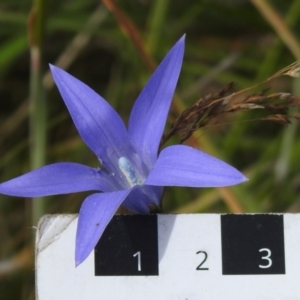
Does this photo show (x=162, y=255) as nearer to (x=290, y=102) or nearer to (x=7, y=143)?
(x=290, y=102)

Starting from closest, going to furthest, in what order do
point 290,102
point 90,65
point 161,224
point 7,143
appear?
1. point 290,102
2. point 161,224
3. point 7,143
4. point 90,65

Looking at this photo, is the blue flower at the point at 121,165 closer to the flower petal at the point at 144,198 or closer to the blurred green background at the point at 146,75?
the flower petal at the point at 144,198

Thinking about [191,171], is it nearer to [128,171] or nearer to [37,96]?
[128,171]

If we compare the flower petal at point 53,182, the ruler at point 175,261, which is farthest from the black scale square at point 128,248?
the flower petal at point 53,182

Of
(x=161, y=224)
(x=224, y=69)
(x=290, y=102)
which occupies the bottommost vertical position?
(x=161, y=224)

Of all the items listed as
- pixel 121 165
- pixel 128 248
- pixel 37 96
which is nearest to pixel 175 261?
pixel 128 248

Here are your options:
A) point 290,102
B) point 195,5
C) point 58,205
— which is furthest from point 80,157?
point 290,102

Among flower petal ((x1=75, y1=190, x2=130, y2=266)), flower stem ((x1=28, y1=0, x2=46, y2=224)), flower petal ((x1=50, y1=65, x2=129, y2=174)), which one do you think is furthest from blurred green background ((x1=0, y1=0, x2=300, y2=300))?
flower petal ((x1=75, y1=190, x2=130, y2=266))
